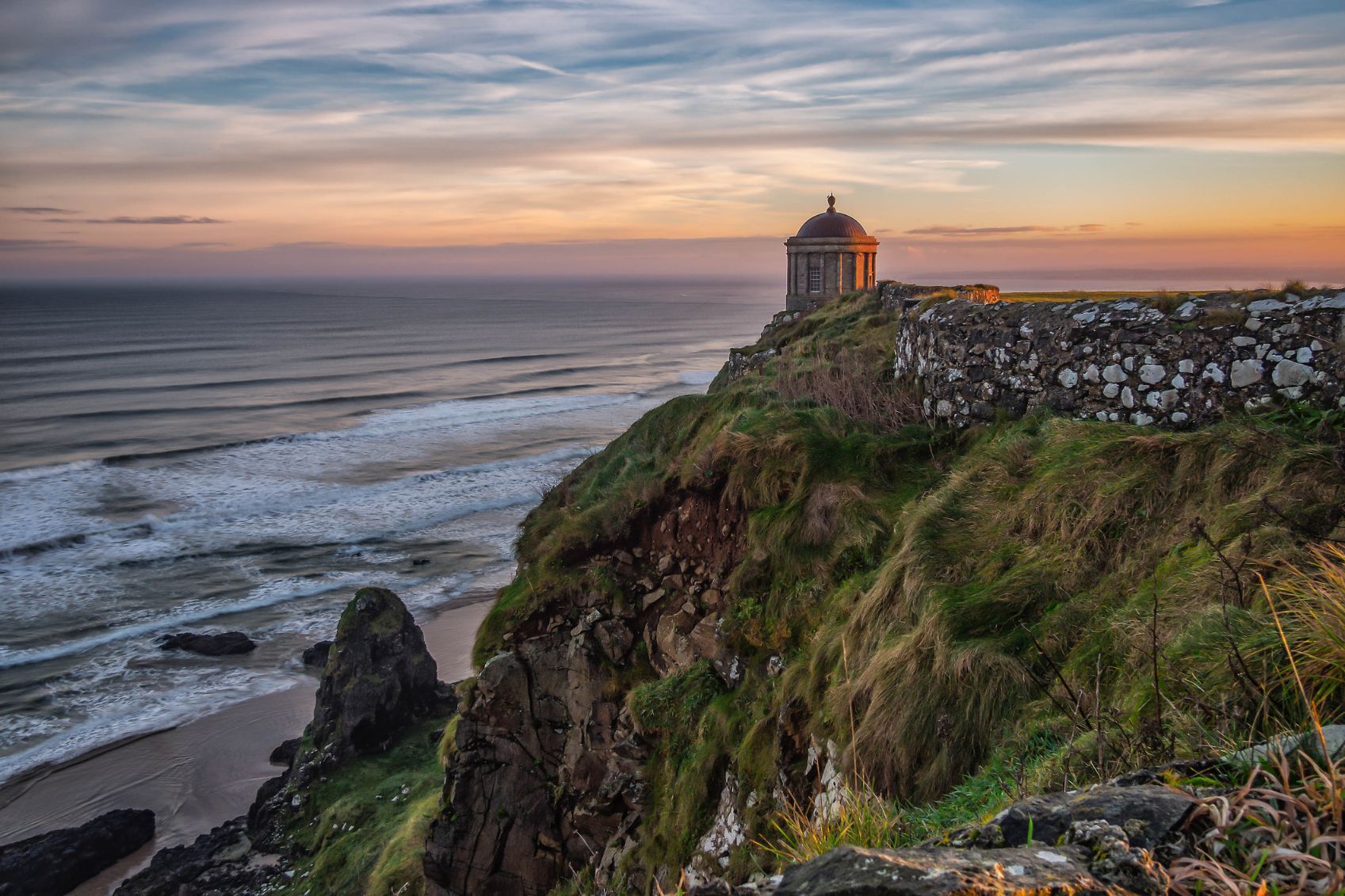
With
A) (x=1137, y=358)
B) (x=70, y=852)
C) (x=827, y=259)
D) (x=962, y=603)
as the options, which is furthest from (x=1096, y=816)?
(x=827, y=259)

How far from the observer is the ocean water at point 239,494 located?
23062 mm

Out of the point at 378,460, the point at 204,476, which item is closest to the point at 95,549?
the point at 204,476

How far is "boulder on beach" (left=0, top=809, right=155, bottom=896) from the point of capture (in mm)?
15797

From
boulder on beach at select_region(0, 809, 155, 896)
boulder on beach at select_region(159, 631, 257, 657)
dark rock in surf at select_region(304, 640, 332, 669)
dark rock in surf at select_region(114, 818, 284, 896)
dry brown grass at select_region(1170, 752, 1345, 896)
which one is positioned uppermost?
dry brown grass at select_region(1170, 752, 1345, 896)

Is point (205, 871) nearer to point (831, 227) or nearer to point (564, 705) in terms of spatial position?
point (564, 705)

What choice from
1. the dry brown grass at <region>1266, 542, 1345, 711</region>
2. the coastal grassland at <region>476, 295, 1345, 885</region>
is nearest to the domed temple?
the coastal grassland at <region>476, 295, 1345, 885</region>

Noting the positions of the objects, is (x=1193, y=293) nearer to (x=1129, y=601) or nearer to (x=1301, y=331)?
(x=1301, y=331)

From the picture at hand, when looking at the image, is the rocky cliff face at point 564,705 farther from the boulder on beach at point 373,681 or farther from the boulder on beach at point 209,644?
the boulder on beach at point 209,644

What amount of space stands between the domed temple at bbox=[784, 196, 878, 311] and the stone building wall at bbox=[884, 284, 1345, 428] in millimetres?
28614

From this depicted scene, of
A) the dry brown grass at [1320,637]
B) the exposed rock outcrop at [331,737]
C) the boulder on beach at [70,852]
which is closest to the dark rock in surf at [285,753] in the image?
the exposed rock outcrop at [331,737]

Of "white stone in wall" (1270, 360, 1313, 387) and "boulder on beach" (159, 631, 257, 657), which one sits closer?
"white stone in wall" (1270, 360, 1313, 387)

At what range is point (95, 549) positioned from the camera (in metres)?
31.4

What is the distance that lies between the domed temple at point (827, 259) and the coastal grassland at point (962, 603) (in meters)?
28.4

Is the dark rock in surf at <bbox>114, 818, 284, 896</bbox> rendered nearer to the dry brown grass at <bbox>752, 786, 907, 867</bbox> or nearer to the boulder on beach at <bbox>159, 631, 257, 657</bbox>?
the boulder on beach at <bbox>159, 631, 257, 657</bbox>
